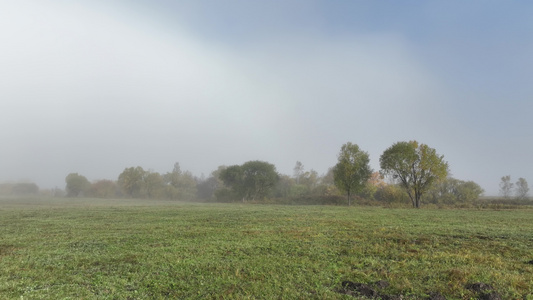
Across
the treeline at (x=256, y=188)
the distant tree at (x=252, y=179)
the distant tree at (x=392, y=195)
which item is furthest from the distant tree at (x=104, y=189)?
the distant tree at (x=392, y=195)

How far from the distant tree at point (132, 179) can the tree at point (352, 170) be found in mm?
94797

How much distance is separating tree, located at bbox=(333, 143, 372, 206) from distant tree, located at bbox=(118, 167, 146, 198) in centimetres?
9480

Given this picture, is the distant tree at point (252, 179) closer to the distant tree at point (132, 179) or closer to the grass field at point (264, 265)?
the distant tree at point (132, 179)

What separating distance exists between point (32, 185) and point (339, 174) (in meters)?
191

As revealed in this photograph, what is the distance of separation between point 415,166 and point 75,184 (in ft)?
495

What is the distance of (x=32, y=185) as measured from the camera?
165m

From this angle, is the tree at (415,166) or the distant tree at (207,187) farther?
the distant tree at (207,187)

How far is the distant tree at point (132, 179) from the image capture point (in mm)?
122125

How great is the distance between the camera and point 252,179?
92625mm

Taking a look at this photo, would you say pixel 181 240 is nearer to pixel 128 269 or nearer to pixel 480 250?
pixel 128 269

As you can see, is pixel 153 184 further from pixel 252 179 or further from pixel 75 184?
pixel 252 179

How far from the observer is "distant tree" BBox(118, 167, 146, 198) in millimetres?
122125

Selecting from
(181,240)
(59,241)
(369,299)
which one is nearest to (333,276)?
(369,299)

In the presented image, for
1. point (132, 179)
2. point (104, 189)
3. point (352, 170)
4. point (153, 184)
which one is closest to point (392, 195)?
point (352, 170)
